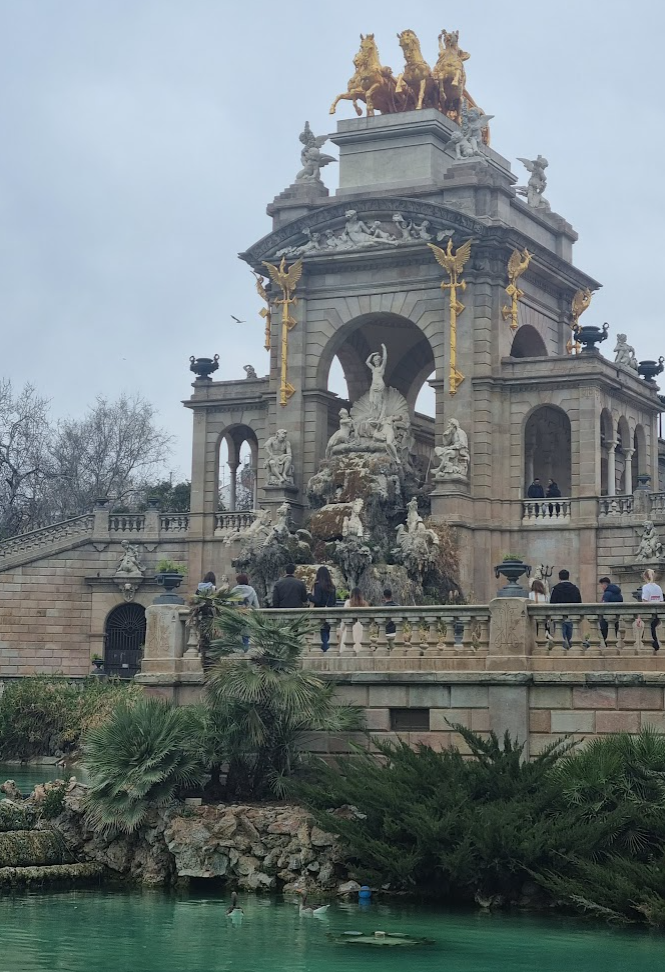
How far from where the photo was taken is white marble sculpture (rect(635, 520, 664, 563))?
45.0 meters

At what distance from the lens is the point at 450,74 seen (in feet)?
174

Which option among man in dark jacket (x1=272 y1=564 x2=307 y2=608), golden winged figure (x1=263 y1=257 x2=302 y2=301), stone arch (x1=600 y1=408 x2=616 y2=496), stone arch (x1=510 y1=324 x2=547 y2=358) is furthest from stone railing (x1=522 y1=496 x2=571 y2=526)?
man in dark jacket (x1=272 y1=564 x2=307 y2=608)

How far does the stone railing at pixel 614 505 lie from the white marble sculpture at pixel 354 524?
21.1ft

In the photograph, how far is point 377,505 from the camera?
46719mm

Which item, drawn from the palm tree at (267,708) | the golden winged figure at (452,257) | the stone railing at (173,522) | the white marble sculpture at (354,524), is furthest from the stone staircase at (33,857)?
the stone railing at (173,522)

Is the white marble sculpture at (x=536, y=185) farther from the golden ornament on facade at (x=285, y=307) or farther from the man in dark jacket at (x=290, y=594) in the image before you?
the man in dark jacket at (x=290, y=594)

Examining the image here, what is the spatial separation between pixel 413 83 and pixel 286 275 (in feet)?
23.8

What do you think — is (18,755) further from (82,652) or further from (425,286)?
(425,286)

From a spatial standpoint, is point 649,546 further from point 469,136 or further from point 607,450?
point 469,136

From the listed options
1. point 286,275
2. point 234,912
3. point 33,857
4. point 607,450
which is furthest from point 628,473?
point 234,912

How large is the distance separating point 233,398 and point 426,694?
96.3 ft

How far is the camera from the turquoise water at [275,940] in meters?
19.1

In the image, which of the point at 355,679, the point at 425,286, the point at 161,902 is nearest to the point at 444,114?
the point at 425,286

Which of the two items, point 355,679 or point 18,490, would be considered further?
point 18,490
